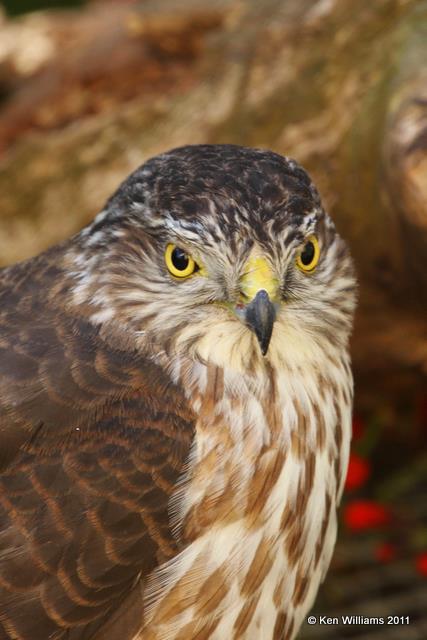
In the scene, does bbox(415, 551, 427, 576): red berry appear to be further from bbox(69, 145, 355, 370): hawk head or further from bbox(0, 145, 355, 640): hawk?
bbox(69, 145, 355, 370): hawk head

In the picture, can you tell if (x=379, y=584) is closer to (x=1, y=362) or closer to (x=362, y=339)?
(x=362, y=339)

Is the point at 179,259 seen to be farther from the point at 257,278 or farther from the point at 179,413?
the point at 179,413

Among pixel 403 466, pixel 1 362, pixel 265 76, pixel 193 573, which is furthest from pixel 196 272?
pixel 403 466

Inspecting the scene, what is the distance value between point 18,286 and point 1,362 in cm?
38

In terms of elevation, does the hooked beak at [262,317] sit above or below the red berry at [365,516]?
above

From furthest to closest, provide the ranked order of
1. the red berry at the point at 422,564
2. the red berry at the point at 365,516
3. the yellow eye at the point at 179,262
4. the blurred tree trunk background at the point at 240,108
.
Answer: the red berry at the point at 365,516 < the red berry at the point at 422,564 < the blurred tree trunk background at the point at 240,108 < the yellow eye at the point at 179,262

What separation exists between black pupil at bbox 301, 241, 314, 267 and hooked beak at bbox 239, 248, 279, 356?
16 centimetres

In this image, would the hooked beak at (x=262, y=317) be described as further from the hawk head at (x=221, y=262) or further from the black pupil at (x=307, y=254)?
the black pupil at (x=307, y=254)

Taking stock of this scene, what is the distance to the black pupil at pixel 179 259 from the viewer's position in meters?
2.88

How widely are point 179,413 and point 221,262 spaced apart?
0.41 m

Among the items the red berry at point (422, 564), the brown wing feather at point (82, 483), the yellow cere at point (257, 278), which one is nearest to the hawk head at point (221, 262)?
the yellow cere at point (257, 278)

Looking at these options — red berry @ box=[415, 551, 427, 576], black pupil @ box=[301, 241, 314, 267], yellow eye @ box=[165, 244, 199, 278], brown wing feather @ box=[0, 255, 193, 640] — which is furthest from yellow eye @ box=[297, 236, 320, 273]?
red berry @ box=[415, 551, 427, 576]

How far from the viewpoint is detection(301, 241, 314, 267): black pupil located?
293 cm

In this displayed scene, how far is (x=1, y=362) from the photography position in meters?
2.92
